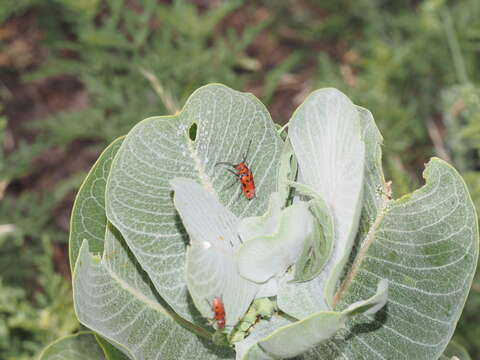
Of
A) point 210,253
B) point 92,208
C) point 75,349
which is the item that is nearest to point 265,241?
point 210,253

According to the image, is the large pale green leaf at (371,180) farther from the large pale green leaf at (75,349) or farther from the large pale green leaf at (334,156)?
the large pale green leaf at (75,349)

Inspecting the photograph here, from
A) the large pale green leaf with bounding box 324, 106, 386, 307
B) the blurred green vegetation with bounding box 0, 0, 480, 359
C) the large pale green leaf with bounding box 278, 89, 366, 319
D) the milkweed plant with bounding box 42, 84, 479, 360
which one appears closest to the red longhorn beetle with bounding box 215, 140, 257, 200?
the milkweed plant with bounding box 42, 84, 479, 360

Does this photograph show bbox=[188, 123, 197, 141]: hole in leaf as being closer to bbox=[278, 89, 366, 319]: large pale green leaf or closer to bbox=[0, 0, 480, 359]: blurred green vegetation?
bbox=[278, 89, 366, 319]: large pale green leaf

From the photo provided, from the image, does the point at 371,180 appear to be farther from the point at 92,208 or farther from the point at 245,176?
the point at 92,208

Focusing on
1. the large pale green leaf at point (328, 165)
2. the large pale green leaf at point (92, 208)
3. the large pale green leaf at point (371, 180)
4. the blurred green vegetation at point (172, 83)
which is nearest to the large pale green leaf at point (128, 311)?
the large pale green leaf at point (92, 208)

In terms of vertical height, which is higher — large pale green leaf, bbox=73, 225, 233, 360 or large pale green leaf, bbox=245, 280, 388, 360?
large pale green leaf, bbox=245, 280, 388, 360

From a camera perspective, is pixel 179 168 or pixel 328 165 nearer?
pixel 328 165

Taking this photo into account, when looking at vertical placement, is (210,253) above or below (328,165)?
below
